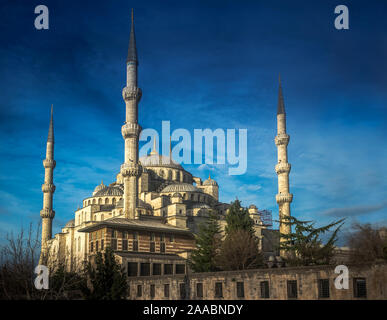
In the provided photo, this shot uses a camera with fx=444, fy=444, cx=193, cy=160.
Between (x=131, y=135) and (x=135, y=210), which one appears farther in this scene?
(x=131, y=135)

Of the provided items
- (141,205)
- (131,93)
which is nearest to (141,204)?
(141,205)

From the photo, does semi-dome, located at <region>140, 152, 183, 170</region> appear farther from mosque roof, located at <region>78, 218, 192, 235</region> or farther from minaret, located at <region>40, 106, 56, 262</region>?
mosque roof, located at <region>78, 218, 192, 235</region>

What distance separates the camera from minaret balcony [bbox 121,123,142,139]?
42.7 meters

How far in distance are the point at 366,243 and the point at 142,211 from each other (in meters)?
30.6

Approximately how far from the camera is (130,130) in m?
42.7

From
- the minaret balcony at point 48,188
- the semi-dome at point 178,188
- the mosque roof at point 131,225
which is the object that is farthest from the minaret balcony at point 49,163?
the mosque roof at point 131,225

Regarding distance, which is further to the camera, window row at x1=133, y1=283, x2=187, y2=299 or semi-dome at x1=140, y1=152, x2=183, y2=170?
semi-dome at x1=140, y1=152, x2=183, y2=170

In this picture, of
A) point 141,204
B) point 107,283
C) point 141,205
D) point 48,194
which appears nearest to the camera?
point 107,283

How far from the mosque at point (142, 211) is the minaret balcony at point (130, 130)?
0.32 feet

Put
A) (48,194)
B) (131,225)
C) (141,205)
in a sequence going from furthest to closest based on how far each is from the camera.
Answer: (48,194)
(141,205)
(131,225)

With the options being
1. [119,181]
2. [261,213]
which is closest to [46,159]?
[119,181]

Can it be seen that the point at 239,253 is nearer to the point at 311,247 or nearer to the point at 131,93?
the point at 311,247

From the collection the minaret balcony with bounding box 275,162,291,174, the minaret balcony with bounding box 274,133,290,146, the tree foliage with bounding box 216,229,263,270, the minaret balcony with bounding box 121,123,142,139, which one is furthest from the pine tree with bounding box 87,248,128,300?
the minaret balcony with bounding box 274,133,290,146
